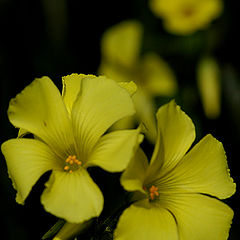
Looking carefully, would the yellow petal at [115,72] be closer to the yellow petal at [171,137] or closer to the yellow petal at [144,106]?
the yellow petal at [144,106]

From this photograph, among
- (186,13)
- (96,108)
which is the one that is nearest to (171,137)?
(96,108)

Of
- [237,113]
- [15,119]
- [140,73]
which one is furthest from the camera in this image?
[140,73]

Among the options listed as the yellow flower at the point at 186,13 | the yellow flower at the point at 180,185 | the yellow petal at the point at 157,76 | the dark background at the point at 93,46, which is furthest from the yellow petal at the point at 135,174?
the yellow flower at the point at 186,13

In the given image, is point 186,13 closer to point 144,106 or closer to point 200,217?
point 144,106

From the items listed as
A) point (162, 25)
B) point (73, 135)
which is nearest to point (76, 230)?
point (73, 135)

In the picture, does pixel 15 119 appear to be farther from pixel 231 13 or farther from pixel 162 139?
pixel 231 13

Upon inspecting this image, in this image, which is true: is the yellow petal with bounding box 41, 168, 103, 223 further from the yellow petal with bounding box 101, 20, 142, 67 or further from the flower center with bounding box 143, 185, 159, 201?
the yellow petal with bounding box 101, 20, 142, 67

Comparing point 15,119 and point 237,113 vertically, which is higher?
point 15,119

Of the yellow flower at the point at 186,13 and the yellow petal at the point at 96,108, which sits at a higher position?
the yellow petal at the point at 96,108
